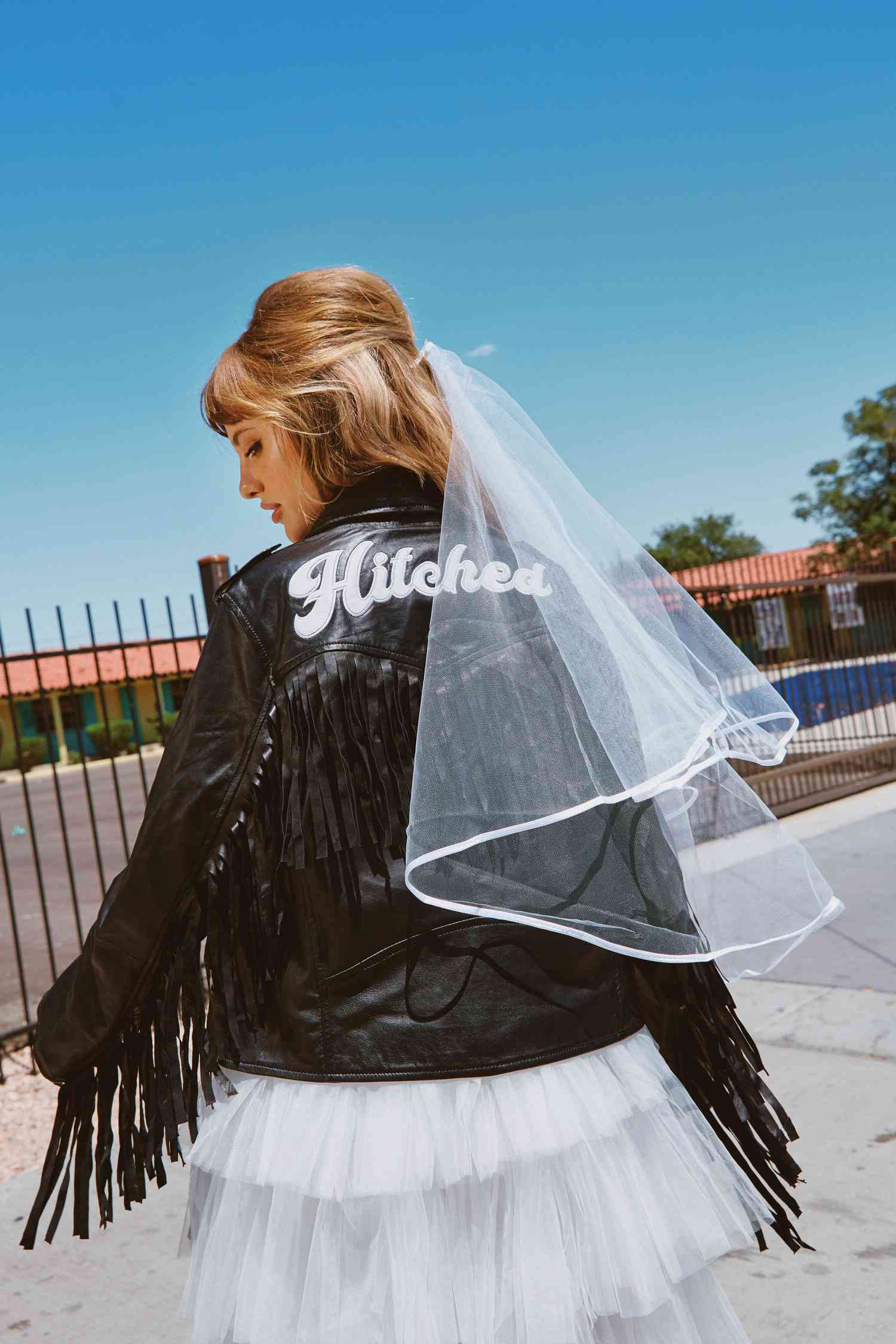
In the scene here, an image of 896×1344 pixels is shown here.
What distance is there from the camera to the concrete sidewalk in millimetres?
2432

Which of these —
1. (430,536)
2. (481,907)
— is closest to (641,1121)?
(481,907)

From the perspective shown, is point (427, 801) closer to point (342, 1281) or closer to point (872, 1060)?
point (342, 1281)

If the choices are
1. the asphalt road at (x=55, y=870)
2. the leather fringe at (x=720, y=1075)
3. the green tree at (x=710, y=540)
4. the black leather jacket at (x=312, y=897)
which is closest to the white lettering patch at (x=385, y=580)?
the black leather jacket at (x=312, y=897)

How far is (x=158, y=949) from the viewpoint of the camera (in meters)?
1.32

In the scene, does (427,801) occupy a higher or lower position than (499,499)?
lower

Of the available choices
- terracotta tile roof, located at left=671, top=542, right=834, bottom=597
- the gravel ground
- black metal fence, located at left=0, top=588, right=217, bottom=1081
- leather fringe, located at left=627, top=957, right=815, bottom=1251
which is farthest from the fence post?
terracotta tile roof, located at left=671, top=542, right=834, bottom=597

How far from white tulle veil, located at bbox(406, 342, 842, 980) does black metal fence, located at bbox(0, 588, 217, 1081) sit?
66 centimetres

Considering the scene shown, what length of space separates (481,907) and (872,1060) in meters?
3.02

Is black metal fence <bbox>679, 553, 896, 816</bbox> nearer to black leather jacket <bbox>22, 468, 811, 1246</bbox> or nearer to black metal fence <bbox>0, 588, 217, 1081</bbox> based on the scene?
black metal fence <bbox>0, 588, 217, 1081</bbox>

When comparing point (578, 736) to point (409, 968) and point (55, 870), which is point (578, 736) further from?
point (55, 870)

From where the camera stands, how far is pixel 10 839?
682 inches

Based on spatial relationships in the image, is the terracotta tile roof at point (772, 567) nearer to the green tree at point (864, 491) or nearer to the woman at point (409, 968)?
the green tree at point (864, 491)

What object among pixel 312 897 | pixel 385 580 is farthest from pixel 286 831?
pixel 385 580

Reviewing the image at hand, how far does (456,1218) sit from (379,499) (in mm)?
880
